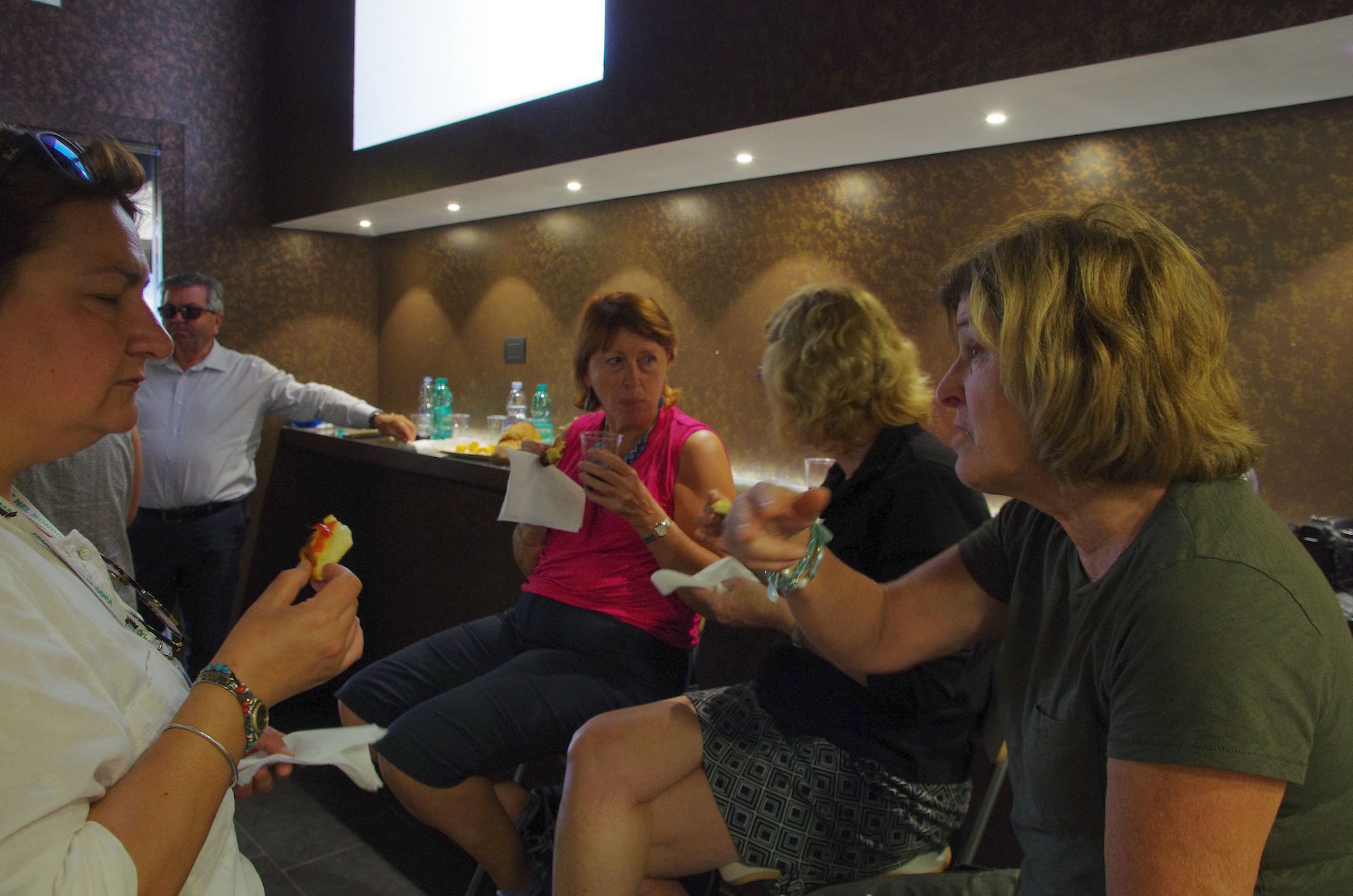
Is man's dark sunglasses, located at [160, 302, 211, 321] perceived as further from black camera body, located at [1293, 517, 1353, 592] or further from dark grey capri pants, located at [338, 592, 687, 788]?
black camera body, located at [1293, 517, 1353, 592]

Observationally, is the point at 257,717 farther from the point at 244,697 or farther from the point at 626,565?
the point at 626,565

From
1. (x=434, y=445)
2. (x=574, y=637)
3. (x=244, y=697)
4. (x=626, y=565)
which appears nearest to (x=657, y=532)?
(x=626, y=565)

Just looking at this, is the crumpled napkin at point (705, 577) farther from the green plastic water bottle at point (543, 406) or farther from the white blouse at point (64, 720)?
the green plastic water bottle at point (543, 406)

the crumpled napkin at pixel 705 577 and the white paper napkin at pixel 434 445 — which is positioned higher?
the crumpled napkin at pixel 705 577

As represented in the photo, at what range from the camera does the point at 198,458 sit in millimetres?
3207

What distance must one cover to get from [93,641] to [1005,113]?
2.15m

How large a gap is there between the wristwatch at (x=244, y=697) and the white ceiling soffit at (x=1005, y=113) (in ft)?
5.94

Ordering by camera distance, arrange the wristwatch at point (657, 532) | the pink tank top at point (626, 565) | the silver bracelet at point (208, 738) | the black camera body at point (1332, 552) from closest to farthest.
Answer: the silver bracelet at point (208, 738) → the black camera body at point (1332, 552) → the wristwatch at point (657, 532) → the pink tank top at point (626, 565)

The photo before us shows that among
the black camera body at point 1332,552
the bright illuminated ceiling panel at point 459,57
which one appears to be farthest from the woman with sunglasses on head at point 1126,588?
the bright illuminated ceiling panel at point 459,57

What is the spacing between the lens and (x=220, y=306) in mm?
3328

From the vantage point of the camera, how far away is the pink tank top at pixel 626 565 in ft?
6.63

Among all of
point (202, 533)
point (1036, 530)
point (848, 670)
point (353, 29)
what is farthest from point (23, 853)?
point (353, 29)

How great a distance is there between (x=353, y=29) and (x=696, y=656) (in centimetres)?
323

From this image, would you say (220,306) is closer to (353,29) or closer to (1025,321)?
(353,29)
